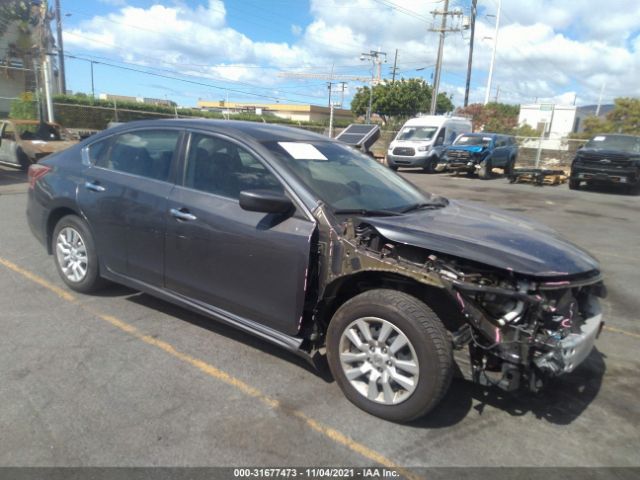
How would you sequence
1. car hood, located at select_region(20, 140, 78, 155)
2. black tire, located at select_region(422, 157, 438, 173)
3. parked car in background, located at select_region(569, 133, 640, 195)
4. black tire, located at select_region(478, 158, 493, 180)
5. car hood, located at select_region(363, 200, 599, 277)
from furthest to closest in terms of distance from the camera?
black tire, located at select_region(422, 157, 438, 173), black tire, located at select_region(478, 158, 493, 180), parked car in background, located at select_region(569, 133, 640, 195), car hood, located at select_region(20, 140, 78, 155), car hood, located at select_region(363, 200, 599, 277)

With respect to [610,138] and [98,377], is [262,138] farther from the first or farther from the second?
[610,138]

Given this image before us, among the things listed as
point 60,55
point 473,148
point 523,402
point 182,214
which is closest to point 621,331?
point 523,402

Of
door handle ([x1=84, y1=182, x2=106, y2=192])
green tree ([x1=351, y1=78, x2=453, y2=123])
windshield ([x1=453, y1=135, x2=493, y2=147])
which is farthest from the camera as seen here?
green tree ([x1=351, y1=78, x2=453, y2=123])

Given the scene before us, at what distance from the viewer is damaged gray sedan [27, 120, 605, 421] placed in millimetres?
2604

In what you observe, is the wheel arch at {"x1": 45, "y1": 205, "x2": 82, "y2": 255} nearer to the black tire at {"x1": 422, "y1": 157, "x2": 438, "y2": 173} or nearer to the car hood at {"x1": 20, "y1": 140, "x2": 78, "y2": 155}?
the car hood at {"x1": 20, "y1": 140, "x2": 78, "y2": 155}

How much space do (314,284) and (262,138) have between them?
3.93ft

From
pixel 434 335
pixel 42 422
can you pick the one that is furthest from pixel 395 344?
pixel 42 422

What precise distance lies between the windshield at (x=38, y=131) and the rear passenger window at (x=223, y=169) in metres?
11.8

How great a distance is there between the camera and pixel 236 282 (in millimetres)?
3248

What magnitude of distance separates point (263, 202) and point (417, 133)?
2010cm

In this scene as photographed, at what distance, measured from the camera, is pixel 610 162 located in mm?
15047

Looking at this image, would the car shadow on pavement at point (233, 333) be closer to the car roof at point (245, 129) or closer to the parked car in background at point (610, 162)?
the car roof at point (245, 129)

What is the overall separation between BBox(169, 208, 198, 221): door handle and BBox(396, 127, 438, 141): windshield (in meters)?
19.3

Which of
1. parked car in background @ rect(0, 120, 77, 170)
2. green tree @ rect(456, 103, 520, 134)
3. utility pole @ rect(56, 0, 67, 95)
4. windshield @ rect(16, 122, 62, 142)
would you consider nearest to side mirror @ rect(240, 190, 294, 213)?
parked car in background @ rect(0, 120, 77, 170)
